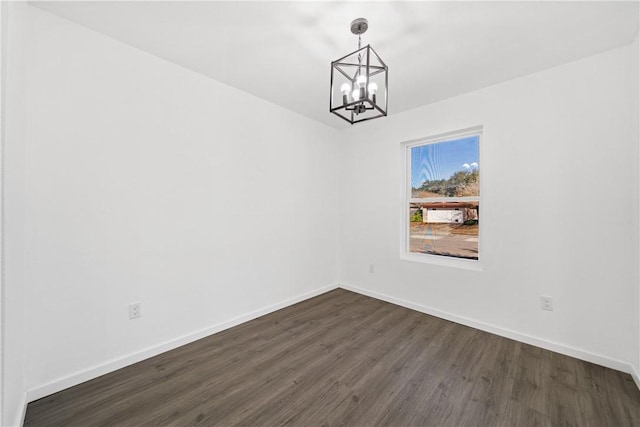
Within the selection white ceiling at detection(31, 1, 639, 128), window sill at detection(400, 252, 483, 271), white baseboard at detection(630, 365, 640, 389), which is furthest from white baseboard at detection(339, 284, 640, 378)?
white ceiling at detection(31, 1, 639, 128)

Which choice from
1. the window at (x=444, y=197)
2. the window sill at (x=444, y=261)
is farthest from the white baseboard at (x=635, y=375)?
the window at (x=444, y=197)

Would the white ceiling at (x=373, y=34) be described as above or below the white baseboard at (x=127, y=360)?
above

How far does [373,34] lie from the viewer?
194 centimetres

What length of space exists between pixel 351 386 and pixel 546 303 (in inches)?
77.1

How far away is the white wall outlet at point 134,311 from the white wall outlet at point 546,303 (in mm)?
3540

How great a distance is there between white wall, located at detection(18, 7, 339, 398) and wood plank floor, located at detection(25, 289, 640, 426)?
336mm

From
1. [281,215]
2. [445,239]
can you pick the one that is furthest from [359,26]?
[445,239]

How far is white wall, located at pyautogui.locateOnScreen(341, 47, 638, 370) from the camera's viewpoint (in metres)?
2.08

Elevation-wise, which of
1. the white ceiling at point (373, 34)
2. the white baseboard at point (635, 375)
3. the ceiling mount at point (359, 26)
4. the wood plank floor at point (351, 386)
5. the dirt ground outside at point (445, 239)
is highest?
the white ceiling at point (373, 34)

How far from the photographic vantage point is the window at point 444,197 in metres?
2.99

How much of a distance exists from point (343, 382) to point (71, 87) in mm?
2876

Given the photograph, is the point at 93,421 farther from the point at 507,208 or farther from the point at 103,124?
the point at 507,208

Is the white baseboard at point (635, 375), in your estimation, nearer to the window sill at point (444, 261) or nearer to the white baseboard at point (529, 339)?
the white baseboard at point (529, 339)

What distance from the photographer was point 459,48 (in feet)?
6.94
